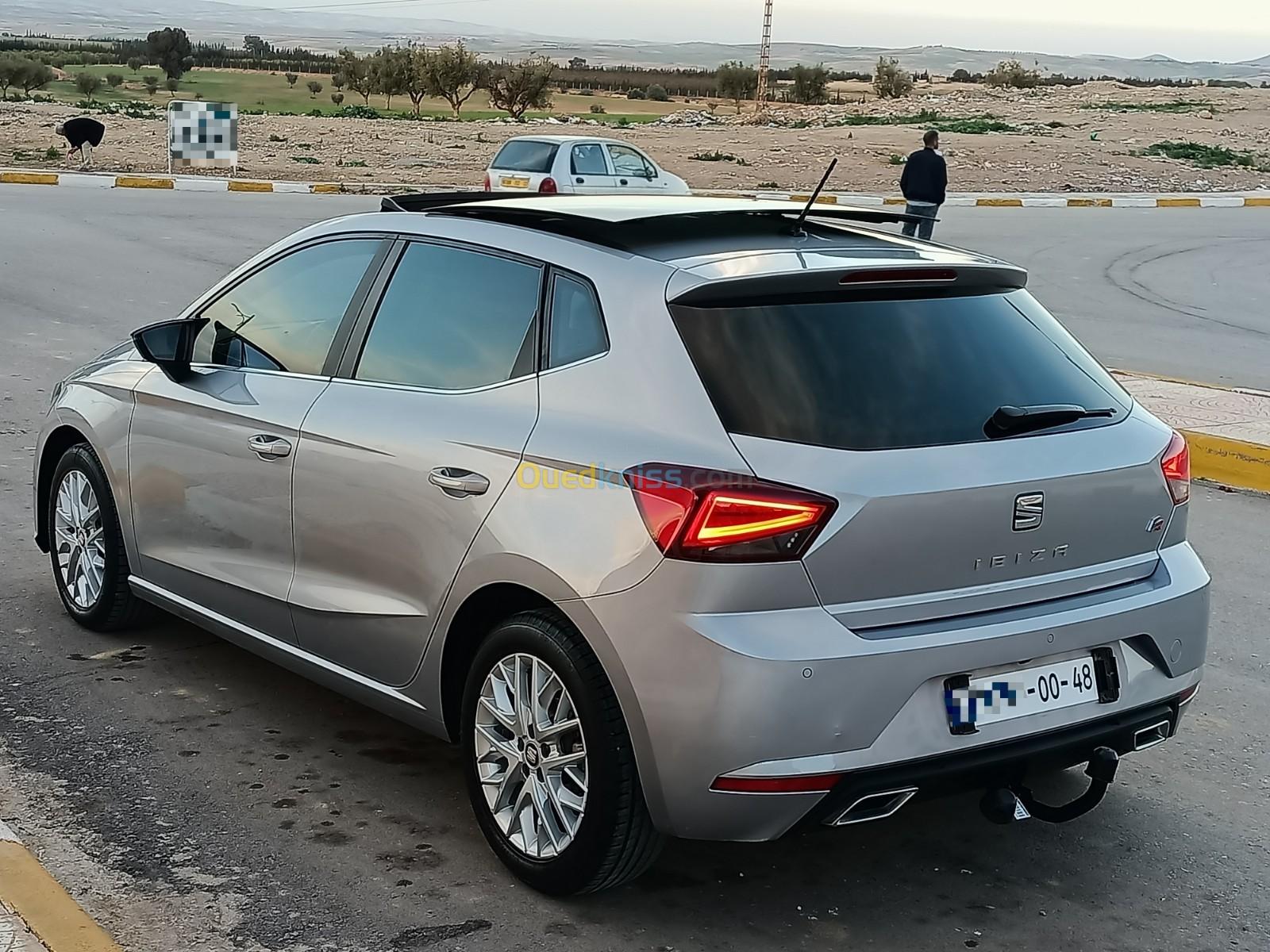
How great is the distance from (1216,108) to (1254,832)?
2223 inches

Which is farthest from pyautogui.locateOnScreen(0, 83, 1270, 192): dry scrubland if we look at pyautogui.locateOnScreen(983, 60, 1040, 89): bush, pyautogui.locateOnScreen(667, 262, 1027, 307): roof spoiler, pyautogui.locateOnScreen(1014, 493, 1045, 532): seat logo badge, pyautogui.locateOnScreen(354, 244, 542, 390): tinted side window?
pyautogui.locateOnScreen(983, 60, 1040, 89): bush

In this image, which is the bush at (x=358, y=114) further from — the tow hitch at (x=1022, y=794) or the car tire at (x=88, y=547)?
the tow hitch at (x=1022, y=794)

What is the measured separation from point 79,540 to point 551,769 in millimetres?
2666

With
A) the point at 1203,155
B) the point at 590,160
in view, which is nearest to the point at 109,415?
the point at 590,160

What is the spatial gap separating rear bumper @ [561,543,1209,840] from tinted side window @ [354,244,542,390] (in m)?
0.82

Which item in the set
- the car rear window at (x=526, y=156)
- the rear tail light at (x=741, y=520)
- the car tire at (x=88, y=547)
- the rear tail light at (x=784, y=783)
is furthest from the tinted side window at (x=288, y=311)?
the car rear window at (x=526, y=156)

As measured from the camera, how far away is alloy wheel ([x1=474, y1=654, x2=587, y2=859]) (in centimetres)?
363

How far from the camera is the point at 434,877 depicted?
3.86 metres

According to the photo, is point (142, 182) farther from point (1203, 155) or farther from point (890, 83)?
point (890, 83)

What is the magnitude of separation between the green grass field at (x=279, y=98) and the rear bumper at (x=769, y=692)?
6142 cm

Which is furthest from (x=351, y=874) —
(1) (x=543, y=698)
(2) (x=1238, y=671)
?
(2) (x=1238, y=671)

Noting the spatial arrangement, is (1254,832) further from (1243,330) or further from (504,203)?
(1243,330)

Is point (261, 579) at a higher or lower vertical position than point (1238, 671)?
higher

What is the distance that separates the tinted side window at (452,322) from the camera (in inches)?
157
